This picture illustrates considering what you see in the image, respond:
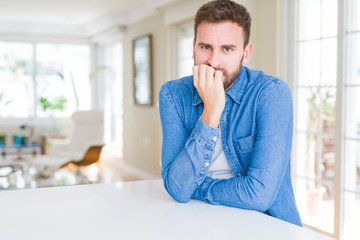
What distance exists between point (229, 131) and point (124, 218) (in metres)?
0.42

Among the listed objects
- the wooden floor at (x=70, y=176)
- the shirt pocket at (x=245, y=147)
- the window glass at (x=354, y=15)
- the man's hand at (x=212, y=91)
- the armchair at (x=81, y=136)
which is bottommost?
the wooden floor at (x=70, y=176)

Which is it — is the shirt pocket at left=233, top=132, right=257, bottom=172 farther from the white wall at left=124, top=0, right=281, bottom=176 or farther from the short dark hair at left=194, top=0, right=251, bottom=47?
the white wall at left=124, top=0, right=281, bottom=176

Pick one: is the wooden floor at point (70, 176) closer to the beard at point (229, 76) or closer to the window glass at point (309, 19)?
the window glass at point (309, 19)

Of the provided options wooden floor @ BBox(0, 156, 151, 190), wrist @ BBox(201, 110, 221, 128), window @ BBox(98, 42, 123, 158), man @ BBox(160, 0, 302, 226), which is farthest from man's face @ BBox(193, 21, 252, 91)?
window @ BBox(98, 42, 123, 158)

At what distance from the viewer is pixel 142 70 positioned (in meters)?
6.16

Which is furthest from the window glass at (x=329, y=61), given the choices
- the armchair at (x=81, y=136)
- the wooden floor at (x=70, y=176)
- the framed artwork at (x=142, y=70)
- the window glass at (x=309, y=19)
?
the armchair at (x=81, y=136)

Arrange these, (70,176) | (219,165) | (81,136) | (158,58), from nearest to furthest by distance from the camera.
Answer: (219,165) → (158,58) → (70,176) → (81,136)

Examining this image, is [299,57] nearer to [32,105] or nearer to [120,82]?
[120,82]

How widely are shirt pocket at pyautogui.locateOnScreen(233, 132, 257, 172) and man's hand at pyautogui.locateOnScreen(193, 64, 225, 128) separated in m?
0.11

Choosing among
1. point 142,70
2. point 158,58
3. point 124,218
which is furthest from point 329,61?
point 142,70

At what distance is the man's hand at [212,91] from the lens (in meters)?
1.13

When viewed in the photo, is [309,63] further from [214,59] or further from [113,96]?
[113,96]

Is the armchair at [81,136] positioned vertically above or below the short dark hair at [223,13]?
below

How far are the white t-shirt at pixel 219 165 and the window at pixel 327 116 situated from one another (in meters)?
1.97
